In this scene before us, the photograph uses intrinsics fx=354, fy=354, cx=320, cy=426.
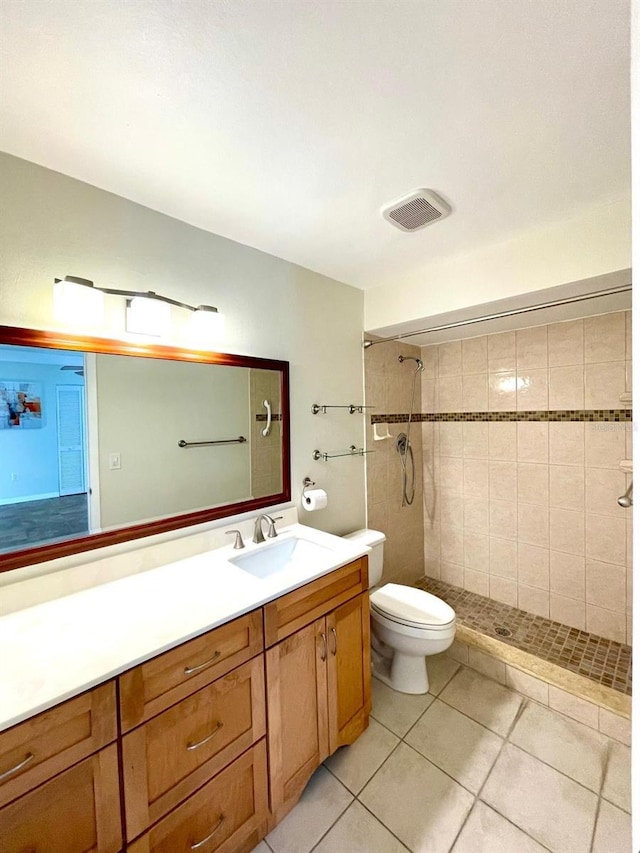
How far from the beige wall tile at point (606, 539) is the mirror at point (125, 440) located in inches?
77.8

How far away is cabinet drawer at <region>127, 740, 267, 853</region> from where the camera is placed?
1001mm

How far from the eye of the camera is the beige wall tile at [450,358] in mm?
2850

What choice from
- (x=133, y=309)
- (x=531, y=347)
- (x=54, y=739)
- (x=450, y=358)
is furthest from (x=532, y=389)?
(x=54, y=739)

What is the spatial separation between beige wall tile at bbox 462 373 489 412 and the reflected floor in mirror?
2.57m

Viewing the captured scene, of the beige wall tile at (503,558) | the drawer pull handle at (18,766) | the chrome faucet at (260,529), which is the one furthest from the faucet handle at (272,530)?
the beige wall tile at (503,558)

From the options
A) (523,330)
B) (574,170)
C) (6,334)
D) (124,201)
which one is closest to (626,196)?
(574,170)

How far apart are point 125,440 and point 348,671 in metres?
1.38

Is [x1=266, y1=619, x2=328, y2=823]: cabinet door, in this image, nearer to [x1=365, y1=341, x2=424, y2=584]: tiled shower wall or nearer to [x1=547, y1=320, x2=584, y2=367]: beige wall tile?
[x1=365, y1=341, x2=424, y2=584]: tiled shower wall

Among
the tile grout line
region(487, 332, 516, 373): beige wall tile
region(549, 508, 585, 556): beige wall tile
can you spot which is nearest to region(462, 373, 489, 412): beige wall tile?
region(487, 332, 516, 373): beige wall tile

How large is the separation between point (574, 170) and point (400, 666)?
2.39 metres

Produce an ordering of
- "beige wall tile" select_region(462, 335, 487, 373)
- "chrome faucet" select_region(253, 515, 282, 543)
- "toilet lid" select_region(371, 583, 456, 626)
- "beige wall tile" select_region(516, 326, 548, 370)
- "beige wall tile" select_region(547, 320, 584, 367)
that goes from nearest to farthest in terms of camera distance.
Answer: "chrome faucet" select_region(253, 515, 282, 543) < "toilet lid" select_region(371, 583, 456, 626) < "beige wall tile" select_region(547, 320, 584, 367) < "beige wall tile" select_region(516, 326, 548, 370) < "beige wall tile" select_region(462, 335, 487, 373)

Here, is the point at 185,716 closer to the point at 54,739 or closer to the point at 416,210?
the point at 54,739

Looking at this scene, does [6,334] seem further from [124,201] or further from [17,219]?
[124,201]

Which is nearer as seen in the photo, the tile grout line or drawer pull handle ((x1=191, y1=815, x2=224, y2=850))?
drawer pull handle ((x1=191, y1=815, x2=224, y2=850))
